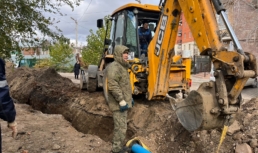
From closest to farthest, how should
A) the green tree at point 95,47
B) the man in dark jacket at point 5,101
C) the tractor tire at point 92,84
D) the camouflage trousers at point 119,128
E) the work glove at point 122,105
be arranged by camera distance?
the man in dark jacket at point 5,101
the work glove at point 122,105
the camouflage trousers at point 119,128
the tractor tire at point 92,84
the green tree at point 95,47

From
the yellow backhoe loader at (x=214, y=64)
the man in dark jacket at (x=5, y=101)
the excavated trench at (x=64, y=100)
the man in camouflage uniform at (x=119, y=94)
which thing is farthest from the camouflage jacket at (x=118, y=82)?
the man in dark jacket at (x=5, y=101)

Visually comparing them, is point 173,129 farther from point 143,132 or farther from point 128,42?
point 128,42

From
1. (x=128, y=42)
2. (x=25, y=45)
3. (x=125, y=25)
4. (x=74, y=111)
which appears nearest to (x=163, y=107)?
(x=128, y=42)

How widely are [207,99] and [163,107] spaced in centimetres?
302

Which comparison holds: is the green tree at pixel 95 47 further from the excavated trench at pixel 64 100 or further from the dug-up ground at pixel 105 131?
the dug-up ground at pixel 105 131

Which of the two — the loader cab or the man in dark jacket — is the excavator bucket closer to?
the man in dark jacket

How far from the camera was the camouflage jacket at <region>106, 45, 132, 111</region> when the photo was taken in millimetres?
4566

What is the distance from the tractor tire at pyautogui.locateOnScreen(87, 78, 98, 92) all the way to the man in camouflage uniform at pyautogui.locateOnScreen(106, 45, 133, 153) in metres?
4.15

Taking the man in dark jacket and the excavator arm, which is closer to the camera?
the man in dark jacket

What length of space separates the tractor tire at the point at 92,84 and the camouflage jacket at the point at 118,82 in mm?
4152

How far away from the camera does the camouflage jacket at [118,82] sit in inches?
180

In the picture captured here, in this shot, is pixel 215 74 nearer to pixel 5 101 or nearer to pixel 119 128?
pixel 119 128

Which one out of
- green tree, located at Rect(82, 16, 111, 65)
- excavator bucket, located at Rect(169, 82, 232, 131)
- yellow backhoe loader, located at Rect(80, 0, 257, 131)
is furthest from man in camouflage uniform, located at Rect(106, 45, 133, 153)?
green tree, located at Rect(82, 16, 111, 65)

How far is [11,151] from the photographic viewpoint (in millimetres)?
4559
